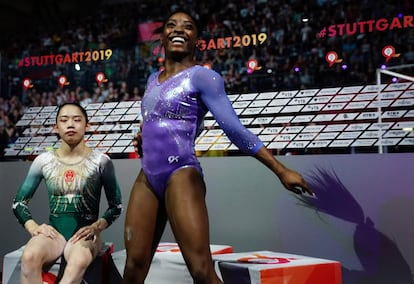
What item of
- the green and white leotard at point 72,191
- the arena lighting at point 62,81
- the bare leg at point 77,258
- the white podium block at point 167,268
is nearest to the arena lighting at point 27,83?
the arena lighting at point 62,81

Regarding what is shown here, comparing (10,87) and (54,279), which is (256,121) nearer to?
(54,279)

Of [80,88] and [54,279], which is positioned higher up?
[80,88]

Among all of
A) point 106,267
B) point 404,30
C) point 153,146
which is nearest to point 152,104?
point 153,146

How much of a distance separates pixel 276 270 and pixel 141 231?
78 centimetres

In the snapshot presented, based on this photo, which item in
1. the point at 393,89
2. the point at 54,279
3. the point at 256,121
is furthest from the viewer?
the point at 256,121

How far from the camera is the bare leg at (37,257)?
2.67 metres

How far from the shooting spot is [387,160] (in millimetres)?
3600

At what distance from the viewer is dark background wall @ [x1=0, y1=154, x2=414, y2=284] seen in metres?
3.57

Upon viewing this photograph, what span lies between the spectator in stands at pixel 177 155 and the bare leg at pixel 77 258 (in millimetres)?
599

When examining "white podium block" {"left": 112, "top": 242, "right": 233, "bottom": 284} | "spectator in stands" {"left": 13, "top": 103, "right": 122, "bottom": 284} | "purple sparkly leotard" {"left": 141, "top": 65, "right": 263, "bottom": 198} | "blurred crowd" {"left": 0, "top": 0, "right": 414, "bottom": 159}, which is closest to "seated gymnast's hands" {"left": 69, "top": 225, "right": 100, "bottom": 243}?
"spectator in stands" {"left": 13, "top": 103, "right": 122, "bottom": 284}

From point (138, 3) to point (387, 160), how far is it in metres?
2.37

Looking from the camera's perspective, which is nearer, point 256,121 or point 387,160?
point 387,160

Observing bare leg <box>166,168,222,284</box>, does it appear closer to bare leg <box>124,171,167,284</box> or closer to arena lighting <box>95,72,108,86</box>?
bare leg <box>124,171,167,284</box>

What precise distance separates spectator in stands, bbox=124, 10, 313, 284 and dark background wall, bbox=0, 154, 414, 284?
1728 mm
